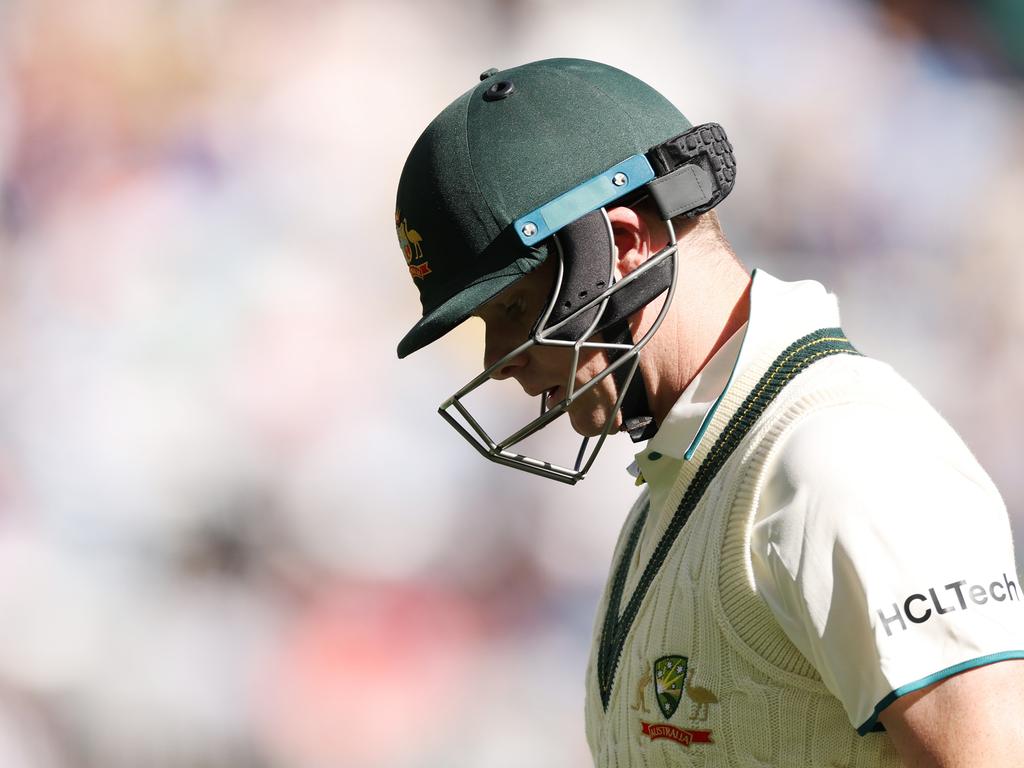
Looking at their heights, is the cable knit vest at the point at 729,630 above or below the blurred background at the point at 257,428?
below

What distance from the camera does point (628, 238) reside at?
1.78m

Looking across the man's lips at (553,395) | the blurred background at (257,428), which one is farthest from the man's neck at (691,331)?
the blurred background at (257,428)

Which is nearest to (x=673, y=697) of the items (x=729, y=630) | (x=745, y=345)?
(x=729, y=630)

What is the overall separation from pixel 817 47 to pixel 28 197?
108 inches

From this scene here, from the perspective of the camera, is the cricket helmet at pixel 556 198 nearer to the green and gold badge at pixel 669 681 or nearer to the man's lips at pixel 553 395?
the man's lips at pixel 553 395

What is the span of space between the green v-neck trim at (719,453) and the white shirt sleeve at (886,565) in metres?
0.20

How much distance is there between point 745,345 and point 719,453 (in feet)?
0.47

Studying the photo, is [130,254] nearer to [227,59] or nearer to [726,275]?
[227,59]

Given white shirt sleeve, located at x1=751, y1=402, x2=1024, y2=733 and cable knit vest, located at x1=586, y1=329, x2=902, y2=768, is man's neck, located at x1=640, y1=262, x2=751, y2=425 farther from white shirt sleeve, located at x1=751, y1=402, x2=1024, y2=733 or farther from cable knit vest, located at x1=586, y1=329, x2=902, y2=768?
white shirt sleeve, located at x1=751, y1=402, x2=1024, y2=733

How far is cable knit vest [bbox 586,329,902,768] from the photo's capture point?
138 cm

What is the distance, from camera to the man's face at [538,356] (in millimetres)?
1774

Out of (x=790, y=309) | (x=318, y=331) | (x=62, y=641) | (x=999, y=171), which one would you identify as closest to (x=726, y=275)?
(x=790, y=309)

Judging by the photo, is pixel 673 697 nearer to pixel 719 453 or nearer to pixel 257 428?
pixel 719 453

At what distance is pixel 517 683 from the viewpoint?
13.0 ft
